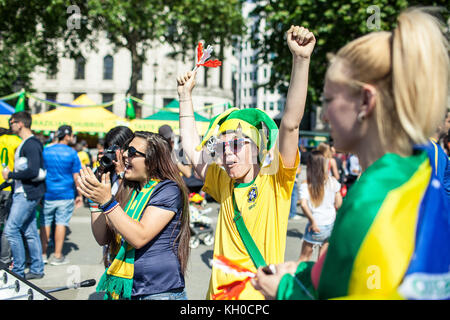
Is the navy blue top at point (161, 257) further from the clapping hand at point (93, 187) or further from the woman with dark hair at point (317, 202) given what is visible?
the woman with dark hair at point (317, 202)

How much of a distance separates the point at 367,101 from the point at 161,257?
156 cm

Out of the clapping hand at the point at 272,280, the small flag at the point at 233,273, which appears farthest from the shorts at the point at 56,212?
the clapping hand at the point at 272,280

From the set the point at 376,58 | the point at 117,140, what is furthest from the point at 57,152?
the point at 376,58

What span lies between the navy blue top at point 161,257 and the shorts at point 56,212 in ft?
12.5

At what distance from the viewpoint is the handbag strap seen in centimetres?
186

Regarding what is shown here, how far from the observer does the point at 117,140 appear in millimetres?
3689

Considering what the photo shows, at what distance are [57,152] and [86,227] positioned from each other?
260 cm

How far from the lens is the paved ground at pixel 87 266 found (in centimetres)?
441

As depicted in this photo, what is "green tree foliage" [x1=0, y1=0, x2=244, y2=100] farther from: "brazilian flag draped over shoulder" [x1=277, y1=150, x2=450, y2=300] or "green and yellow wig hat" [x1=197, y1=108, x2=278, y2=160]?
A: "brazilian flag draped over shoulder" [x1=277, y1=150, x2=450, y2=300]

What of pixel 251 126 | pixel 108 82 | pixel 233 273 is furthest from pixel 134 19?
pixel 108 82

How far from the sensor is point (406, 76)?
932 millimetres

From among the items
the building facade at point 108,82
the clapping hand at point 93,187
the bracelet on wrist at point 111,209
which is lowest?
the bracelet on wrist at point 111,209

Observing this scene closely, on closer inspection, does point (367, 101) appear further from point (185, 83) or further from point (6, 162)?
point (6, 162)

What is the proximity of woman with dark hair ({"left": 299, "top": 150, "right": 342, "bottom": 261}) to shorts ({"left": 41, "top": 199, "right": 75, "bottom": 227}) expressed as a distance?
3284 millimetres
